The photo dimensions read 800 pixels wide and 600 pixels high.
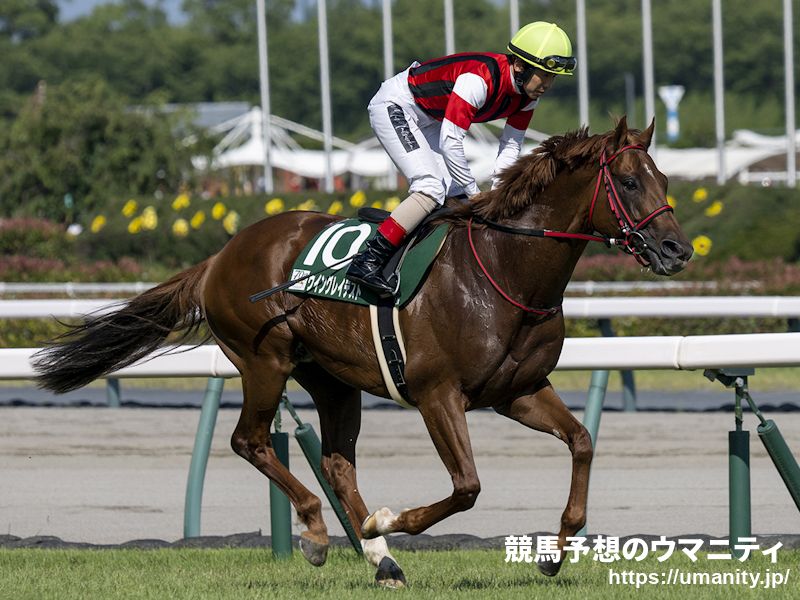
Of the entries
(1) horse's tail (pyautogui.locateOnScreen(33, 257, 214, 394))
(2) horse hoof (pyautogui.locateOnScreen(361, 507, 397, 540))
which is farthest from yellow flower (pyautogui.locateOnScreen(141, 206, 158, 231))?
(2) horse hoof (pyautogui.locateOnScreen(361, 507, 397, 540))

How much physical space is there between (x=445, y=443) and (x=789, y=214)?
13.9 metres

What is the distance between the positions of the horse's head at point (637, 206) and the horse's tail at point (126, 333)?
73.6 inches

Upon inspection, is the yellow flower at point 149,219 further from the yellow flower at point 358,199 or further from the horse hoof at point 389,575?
the horse hoof at point 389,575

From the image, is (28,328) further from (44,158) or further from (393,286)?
(44,158)

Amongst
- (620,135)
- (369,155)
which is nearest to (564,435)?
(620,135)

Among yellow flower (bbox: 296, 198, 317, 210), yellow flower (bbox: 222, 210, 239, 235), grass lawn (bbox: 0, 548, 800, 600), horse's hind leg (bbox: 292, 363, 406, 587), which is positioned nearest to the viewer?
grass lawn (bbox: 0, 548, 800, 600)

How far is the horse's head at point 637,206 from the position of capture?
4.81 metres

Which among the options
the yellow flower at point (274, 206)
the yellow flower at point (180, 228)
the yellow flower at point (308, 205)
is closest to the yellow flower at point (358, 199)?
the yellow flower at point (308, 205)

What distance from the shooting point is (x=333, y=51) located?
8800cm

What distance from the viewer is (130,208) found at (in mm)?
19641

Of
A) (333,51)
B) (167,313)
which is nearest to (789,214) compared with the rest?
(167,313)

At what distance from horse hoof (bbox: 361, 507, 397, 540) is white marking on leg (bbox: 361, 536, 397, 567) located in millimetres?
83

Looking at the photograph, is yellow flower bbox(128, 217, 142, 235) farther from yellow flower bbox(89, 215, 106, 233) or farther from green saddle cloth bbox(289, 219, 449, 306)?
green saddle cloth bbox(289, 219, 449, 306)

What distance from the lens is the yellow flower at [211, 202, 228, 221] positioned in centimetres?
1852
